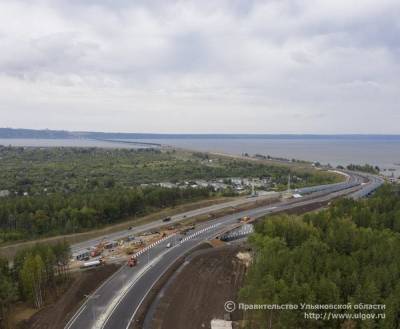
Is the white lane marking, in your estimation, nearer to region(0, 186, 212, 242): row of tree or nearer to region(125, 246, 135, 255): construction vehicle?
region(125, 246, 135, 255): construction vehicle

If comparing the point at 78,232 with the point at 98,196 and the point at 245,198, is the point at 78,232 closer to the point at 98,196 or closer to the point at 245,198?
the point at 98,196

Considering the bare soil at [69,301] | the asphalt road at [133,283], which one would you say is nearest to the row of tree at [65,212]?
the asphalt road at [133,283]

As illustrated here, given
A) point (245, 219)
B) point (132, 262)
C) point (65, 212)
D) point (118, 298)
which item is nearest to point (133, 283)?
point (118, 298)

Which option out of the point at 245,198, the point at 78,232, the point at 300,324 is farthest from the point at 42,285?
the point at 245,198

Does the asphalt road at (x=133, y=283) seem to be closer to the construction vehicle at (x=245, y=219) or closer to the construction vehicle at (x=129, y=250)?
the construction vehicle at (x=245, y=219)

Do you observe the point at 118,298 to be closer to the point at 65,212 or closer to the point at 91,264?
the point at 91,264

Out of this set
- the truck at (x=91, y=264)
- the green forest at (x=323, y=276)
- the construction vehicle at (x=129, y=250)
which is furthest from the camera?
the construction vehicle at (x=129, y=250)
